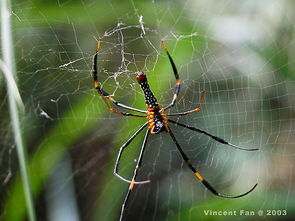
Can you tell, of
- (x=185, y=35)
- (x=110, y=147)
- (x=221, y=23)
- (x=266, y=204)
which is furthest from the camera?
(x=110, y=147)

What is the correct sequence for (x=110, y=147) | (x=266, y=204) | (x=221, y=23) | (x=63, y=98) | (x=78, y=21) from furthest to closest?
1. (x=110, y=147)
2. (x=63, y=98)
3. (x=221, y=23)
4. (x=78, y=21)
5. (x=266, y=204)

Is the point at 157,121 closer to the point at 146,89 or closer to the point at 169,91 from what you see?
the point at 146,89

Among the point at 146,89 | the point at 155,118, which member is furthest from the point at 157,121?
the point at 146,89

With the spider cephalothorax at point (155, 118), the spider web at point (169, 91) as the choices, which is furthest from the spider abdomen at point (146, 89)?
the spider web at point (169, 91)

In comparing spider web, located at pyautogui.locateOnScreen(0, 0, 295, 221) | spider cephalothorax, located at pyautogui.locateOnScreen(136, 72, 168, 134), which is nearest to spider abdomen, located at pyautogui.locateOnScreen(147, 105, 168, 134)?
spider cephalothorax, located at pyautogui.locateOnScreen(136, 72, 168, 134)

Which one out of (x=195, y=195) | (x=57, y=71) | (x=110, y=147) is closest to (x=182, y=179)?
(x=195, y=195)

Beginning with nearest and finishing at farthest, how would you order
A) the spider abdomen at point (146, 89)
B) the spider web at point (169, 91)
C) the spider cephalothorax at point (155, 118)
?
the spider abdomen at point (146, 89)
the spider cephalothorax at point (155, 118)
the spider web at point (169, 91)

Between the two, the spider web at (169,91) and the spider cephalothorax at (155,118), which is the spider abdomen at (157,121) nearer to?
the spider cephalothorax at (155,118)

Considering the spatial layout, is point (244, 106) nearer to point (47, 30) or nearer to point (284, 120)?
point (284, 120)
